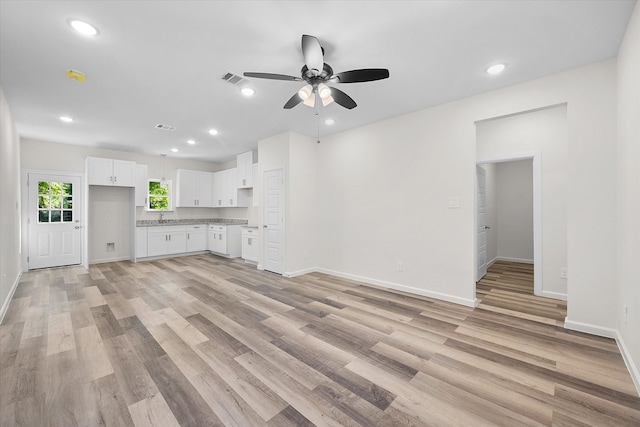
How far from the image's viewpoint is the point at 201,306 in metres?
3.43

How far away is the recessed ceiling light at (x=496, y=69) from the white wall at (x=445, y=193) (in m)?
0.47

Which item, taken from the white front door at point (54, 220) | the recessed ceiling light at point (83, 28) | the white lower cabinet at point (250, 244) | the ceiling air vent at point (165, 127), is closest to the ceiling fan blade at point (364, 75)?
the recessed ceiling light at point (83, 28)

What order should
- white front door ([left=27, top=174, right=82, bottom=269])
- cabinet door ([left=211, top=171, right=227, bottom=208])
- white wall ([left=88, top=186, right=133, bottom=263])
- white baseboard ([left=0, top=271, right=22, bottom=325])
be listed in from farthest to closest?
cabinet door ([left=211, top=171, right=227, bottom=208]) < white wall ([left=88, top=186, right=133, bottom=263]) < white front door ([left=27, top=174, right=82, bottom=269]) < white baseboard ([left=0, top=271, right=22, bottom=325])

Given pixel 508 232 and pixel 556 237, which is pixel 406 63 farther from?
pixel 508 232

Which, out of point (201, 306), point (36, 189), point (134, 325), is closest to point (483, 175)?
point (201, 306)

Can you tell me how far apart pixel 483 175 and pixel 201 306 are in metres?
5.55

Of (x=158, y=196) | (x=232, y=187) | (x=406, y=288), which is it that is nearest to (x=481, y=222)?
(x=406, y=288)

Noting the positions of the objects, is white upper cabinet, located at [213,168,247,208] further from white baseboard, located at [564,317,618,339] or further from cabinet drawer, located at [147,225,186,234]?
white baseboard, located at [564,317,618,339]

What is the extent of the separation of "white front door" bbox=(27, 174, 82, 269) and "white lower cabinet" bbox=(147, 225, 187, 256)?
138 centimetres

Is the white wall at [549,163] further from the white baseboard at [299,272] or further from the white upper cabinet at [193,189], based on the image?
the white upper cabinet at [193,189]

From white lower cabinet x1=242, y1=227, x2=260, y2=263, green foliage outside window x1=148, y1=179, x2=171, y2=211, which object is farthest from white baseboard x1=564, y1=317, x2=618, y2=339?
green foliage outside window x1=148, y1=179, x2=171, y2=211

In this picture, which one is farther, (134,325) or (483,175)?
(483,175)

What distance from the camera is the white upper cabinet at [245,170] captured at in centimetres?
650

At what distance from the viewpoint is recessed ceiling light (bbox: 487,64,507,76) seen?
2.70 metres
